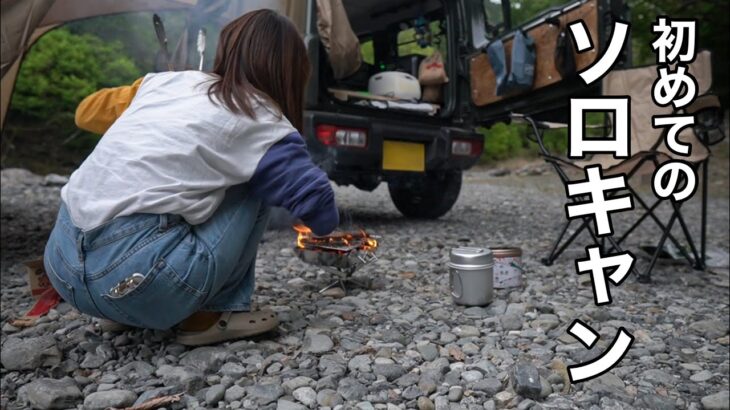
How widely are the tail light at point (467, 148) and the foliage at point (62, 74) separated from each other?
7.75m

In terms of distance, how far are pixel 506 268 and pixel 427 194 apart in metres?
2.09

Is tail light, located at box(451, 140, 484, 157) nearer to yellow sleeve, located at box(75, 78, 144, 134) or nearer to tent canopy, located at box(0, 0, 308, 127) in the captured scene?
tent canopy, located at box(0, 0, 308, 127)

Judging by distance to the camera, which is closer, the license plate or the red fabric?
the red fabric

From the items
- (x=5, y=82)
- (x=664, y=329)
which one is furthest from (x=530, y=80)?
(x=5, y=82)

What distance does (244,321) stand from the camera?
177 cm

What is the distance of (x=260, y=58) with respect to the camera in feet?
5.15

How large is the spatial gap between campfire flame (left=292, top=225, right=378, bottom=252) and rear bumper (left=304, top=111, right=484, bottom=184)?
44.0 inches

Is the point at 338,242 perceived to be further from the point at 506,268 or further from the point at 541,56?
the point at 541,56

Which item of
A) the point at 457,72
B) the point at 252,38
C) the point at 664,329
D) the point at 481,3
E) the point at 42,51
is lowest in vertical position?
the point at 664,329

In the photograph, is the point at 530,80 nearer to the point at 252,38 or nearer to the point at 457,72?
the point at 457,72

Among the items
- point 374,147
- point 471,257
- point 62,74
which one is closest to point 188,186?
point 471,257

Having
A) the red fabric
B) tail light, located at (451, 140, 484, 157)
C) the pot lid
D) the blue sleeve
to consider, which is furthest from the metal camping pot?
tail light, located at (451, 140, 484, 157)

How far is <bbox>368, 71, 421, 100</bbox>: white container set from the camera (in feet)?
13.2

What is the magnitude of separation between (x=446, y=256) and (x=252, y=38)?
6.21ft
